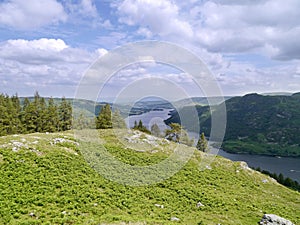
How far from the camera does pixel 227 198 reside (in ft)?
98.1

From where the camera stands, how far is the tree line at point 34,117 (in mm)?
54875

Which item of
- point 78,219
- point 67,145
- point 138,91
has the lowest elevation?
point 78,219

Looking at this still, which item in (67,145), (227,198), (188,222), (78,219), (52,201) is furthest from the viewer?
(67,145)

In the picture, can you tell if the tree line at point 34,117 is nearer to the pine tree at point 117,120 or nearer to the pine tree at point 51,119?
the pine tree at point 51,119

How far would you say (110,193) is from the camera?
24.1 meters

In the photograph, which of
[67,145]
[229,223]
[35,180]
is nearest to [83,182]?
[35,180]

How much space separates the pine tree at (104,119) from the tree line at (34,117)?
9.03 meters

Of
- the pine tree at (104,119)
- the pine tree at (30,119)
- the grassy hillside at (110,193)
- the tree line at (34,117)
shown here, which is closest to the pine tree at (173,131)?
the pine tree at (104,119)

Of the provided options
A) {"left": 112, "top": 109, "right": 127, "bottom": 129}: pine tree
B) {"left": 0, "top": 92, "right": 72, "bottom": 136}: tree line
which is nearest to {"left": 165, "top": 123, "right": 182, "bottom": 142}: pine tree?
{"left": 112, "top": 109, "right": 127, "bottom": 129}: pine tree

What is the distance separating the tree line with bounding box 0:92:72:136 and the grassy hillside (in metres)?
24.4

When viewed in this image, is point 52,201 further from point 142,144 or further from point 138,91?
point 142,144

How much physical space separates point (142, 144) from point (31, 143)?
64.8 ft

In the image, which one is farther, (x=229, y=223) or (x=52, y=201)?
(x=229, y=223)

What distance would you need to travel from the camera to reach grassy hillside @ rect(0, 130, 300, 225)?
1848 centimetres
